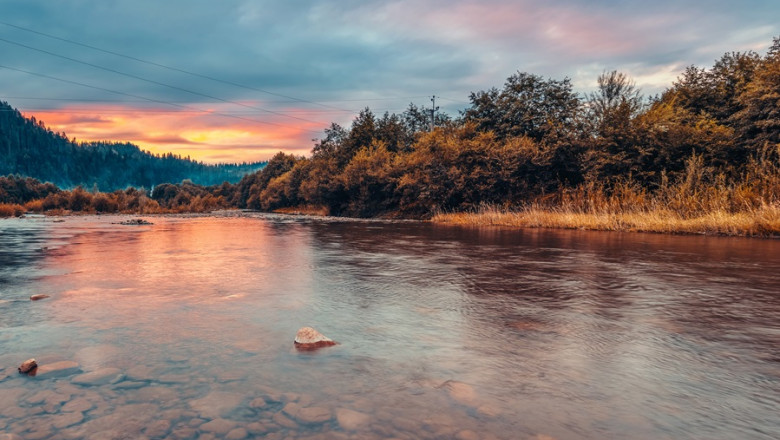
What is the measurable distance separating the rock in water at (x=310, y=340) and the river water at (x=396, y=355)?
114 mm

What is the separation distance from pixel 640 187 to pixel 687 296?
723 inches

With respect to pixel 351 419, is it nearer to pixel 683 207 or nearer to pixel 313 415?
pixel 313 415

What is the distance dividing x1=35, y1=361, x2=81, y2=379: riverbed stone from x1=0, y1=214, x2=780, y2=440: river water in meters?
0.02

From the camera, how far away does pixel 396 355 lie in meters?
3.73

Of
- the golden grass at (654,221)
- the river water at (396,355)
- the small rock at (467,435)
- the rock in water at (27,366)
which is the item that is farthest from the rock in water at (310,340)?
the golden grass at (654,221)

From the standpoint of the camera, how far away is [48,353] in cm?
374

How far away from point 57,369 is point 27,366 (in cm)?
19

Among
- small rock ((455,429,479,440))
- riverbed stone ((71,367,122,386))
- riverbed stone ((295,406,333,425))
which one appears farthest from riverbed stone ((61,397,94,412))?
small rock ((455,429,479,440))

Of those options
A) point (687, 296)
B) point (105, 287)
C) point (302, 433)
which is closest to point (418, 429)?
point (302, 433)

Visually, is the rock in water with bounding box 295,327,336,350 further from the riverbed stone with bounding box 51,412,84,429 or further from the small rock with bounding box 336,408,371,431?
the riverbed stone with bounding box 51,412,84,429

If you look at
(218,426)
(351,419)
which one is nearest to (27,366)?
(218,426)

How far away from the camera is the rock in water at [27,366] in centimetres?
331

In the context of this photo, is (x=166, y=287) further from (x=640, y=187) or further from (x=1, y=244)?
(x=640, y=187)

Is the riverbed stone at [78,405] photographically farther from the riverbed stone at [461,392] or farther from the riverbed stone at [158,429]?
the riverbed stone at [461,392]
